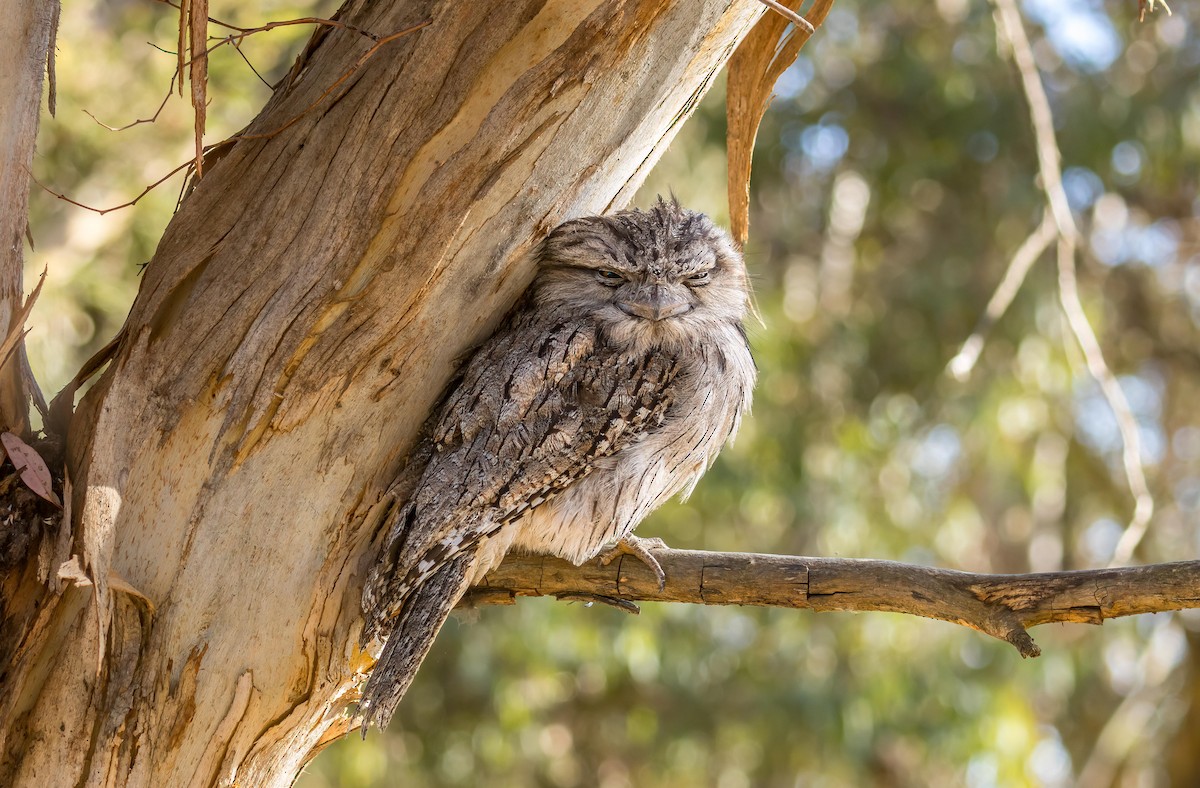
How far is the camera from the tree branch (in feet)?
7.36

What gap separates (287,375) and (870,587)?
132 centimetres

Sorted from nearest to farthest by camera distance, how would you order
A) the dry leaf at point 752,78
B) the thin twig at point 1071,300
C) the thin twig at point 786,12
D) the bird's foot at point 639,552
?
the thin twig at point 786,12, the bird's foot at point 639,552, the dry leaf at point 752,78, the thin twig at point 1071,300

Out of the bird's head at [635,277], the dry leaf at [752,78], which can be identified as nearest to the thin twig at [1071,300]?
the dry leaf at [752,78]

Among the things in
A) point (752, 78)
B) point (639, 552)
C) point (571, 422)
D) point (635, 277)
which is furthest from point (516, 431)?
point (752, 78)

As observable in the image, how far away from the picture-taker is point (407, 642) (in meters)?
2.48

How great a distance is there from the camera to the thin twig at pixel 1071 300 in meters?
3.27

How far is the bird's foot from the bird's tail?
44cm

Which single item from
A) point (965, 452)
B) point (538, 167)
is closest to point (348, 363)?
point (538, 167)

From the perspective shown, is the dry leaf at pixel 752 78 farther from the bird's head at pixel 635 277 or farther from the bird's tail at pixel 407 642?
the bird's tail at pixel 407 642

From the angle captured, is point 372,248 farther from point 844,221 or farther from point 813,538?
point 844,221

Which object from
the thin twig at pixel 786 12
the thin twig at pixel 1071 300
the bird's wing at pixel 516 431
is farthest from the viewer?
the thin twig at pixel 1071 300

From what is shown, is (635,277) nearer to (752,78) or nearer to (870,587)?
(752,78)

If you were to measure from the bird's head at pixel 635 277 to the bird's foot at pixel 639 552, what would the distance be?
0.49 meters

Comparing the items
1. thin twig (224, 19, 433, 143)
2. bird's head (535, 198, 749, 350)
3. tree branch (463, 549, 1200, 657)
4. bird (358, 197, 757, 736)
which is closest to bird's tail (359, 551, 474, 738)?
bird (358, 197, 757, 736)
